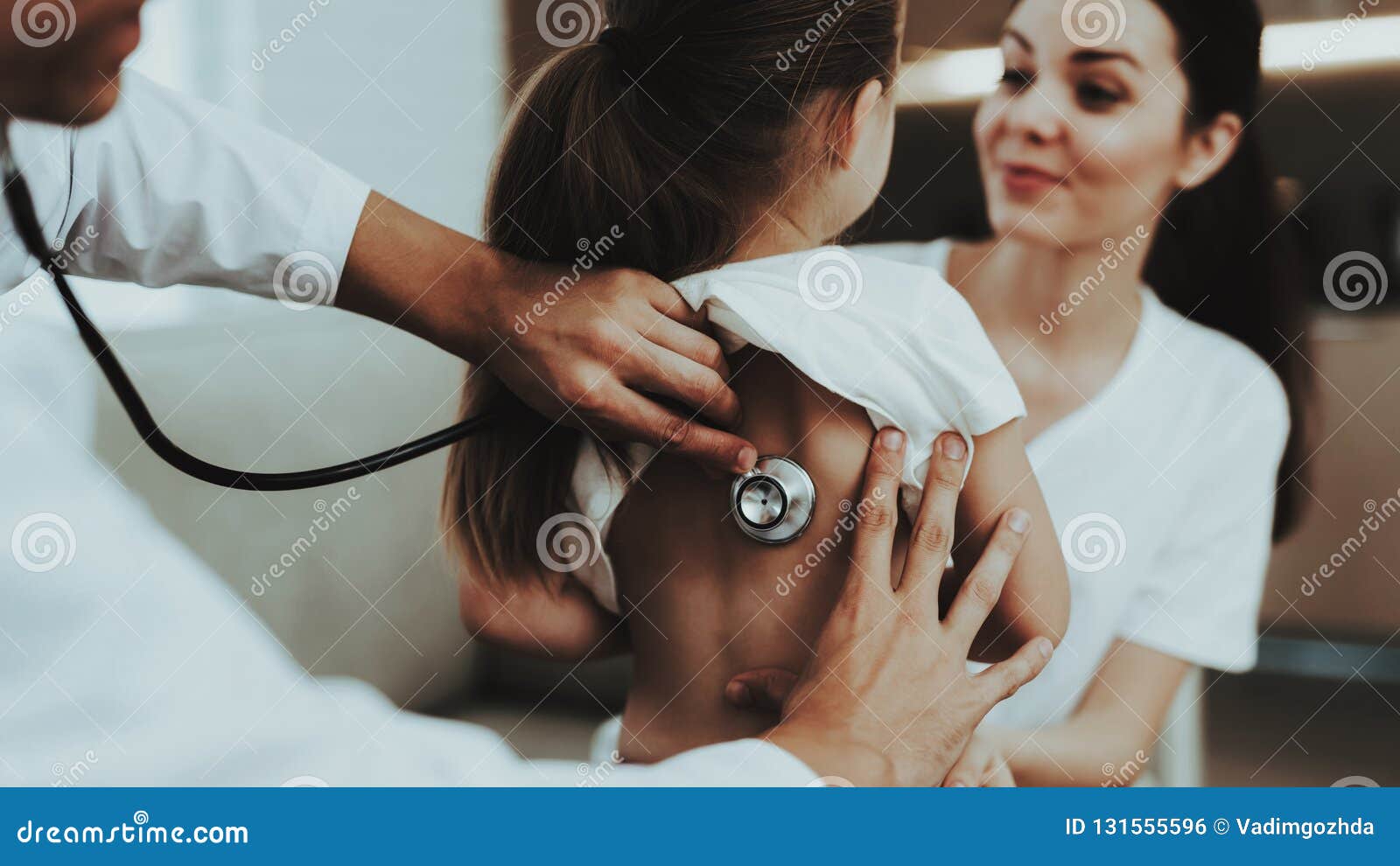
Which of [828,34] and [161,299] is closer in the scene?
[828,34]

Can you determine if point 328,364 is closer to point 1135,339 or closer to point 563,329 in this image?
point 563,329

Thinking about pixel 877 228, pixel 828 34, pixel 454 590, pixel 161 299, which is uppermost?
pixel 828 34

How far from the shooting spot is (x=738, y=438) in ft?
2.56

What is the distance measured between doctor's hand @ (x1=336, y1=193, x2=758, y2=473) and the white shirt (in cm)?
5

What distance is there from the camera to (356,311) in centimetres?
83

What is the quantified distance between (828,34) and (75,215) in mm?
586

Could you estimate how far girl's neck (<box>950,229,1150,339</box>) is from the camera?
795mm

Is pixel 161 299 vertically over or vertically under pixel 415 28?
under

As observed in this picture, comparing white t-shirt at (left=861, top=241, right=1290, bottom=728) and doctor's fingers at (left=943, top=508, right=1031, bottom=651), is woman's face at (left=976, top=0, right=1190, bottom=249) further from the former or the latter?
doctor's fingers at (left=943, top=508, right=1031, bottom=651)

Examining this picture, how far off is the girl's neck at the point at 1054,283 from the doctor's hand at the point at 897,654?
132 mm

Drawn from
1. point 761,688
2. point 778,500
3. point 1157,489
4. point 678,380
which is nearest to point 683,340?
point 678,380

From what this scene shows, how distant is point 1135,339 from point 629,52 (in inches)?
17.3
